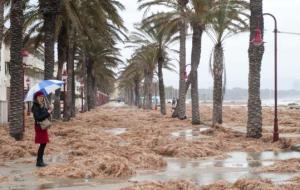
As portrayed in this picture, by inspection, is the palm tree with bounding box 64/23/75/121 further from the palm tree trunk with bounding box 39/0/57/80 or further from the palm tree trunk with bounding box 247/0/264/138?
the palm tree trunk with bounding box 247/0/264/138

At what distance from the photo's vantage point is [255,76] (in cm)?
1978

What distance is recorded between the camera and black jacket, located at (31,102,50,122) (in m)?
13.0

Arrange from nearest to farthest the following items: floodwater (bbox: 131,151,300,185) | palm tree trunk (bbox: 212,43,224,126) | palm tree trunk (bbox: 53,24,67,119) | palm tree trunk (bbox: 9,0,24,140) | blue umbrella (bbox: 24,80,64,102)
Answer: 1. floodwater (bbox: 131,151,300,185)
2. blue umbrella (bbox: 24,80,64,102)
3. palm tree trunk (bbox: 9,0,24,140)
4. palm tree trunk (bbox: 212,43,224,126)
5. palm tree trunk (bbox: 53,24,67,119)

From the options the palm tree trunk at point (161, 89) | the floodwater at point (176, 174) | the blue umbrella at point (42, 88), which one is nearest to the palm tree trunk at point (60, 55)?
the palm tree trunk at point (161, 89)

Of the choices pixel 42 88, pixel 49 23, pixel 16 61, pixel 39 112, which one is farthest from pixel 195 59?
pixel 39 112

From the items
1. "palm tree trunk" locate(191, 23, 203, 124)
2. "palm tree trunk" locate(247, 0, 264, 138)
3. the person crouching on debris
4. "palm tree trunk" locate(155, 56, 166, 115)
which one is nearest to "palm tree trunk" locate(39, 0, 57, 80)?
"palm tree trunk" locate(191, 23, 203, 124)

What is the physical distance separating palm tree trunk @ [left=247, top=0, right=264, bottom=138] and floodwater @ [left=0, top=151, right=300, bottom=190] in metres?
4.64

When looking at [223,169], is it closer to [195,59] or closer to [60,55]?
[195,59]

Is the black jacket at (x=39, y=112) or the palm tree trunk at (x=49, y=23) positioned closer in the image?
the black jacket at (x=39, y=112)

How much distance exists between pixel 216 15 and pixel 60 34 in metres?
9.40

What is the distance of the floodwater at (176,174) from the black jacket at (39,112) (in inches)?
43.6

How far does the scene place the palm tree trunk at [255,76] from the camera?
1961 centimetres

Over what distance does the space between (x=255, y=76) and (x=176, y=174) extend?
8779 mm

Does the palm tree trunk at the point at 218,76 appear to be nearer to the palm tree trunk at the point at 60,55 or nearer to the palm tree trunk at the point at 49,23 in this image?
the palm tree trunk at the point at 49,23
